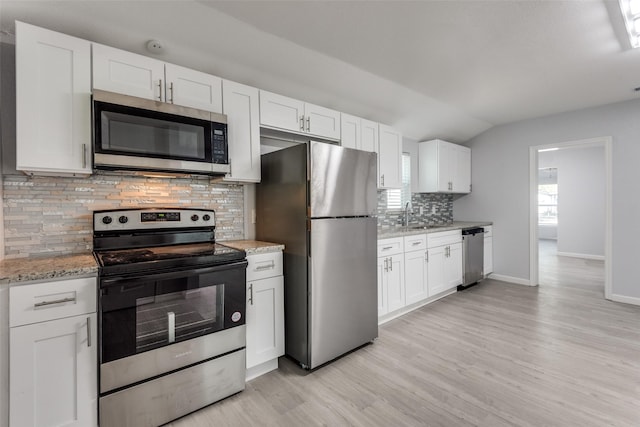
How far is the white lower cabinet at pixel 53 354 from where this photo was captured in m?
1.37

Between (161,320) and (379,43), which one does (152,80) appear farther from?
(379,43)

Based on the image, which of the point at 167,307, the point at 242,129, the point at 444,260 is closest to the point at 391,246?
the point at 444,260

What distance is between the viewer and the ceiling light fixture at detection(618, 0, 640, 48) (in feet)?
6.65

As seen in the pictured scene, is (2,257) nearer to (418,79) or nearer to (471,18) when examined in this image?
(471,18)

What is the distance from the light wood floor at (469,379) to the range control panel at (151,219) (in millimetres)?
1270

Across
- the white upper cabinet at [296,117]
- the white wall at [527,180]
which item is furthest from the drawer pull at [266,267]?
the white wall at [527,180]

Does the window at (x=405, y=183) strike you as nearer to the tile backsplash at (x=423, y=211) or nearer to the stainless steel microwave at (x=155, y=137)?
the tile backsplash at (x=423, y=211)

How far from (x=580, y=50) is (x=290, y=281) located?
10.7 ft

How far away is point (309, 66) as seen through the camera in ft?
8.66

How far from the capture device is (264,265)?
2209 mm

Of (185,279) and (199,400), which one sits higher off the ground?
(185,279)

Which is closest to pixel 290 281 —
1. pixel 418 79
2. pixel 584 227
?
pixel 418 79

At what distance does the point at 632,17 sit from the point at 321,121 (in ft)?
8.13

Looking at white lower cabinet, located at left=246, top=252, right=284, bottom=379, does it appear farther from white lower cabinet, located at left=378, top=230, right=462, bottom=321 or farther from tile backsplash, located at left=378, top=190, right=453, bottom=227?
tile backsplash, located at left=378, top=190, right=453, bottom=227
